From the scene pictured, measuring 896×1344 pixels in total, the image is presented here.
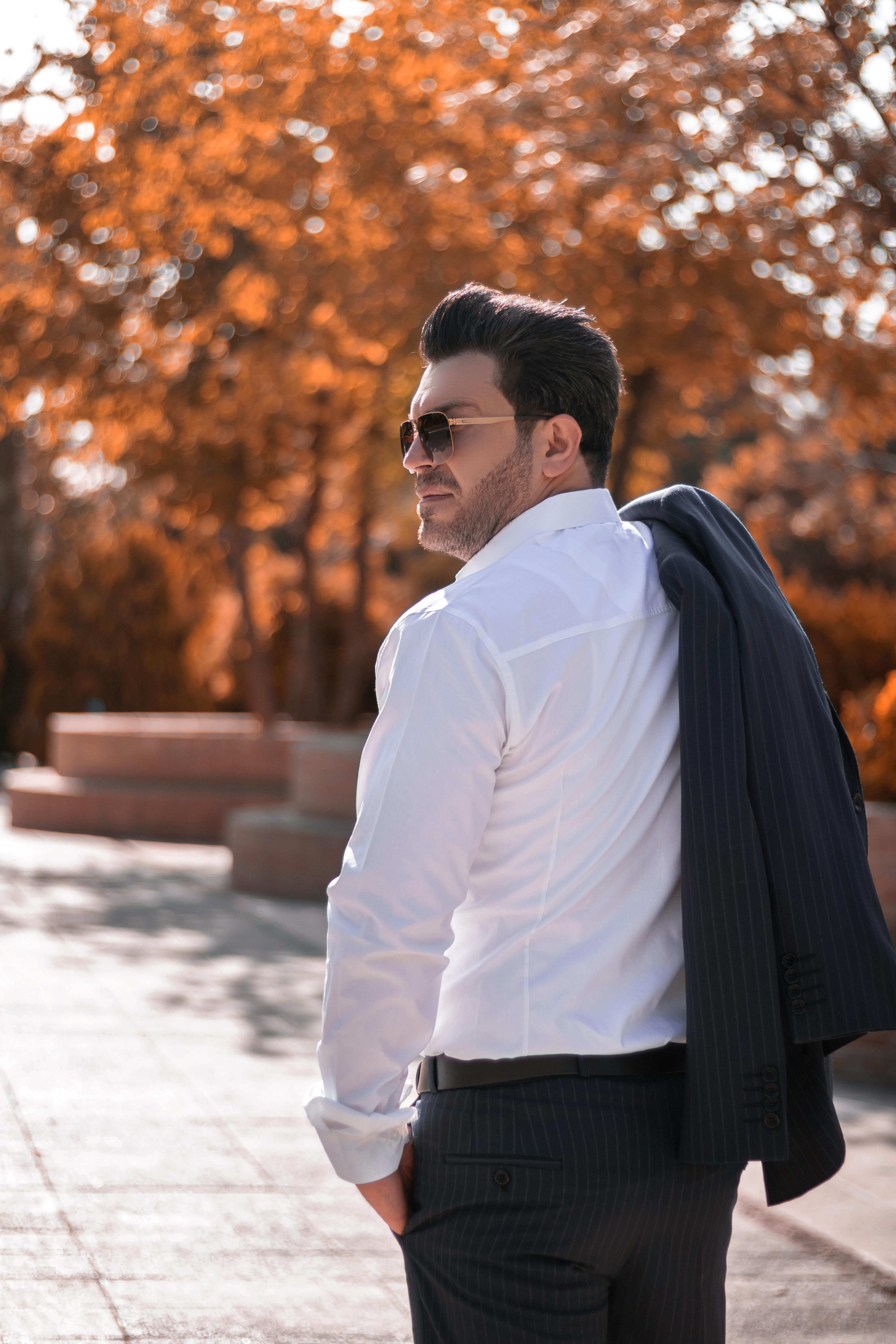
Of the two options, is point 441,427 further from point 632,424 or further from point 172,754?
point 172,754

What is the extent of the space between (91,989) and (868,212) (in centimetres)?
590

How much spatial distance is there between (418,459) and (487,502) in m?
0.12

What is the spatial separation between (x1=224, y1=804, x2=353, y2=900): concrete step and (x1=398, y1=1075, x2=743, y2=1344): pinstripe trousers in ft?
26.6

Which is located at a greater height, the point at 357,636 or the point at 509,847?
the point at 509,847

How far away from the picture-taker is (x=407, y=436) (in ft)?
6.55

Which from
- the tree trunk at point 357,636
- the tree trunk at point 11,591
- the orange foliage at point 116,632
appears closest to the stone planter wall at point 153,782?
the tree trunk at point 357,636

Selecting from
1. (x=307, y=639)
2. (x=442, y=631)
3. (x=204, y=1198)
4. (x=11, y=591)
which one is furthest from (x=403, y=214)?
(x=11, y=591)

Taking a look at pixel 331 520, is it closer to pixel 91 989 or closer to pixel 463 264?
pixel 463 264

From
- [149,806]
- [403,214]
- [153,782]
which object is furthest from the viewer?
[153,782]

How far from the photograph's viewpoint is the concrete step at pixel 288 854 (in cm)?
998

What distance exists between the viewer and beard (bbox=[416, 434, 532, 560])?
181cm

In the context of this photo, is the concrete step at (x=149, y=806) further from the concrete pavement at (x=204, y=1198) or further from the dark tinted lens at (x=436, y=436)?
the dark tinted lens at (x=436, y=436)

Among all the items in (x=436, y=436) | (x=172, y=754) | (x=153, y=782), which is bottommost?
(x=153, y=782)

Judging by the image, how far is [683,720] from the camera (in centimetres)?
165
